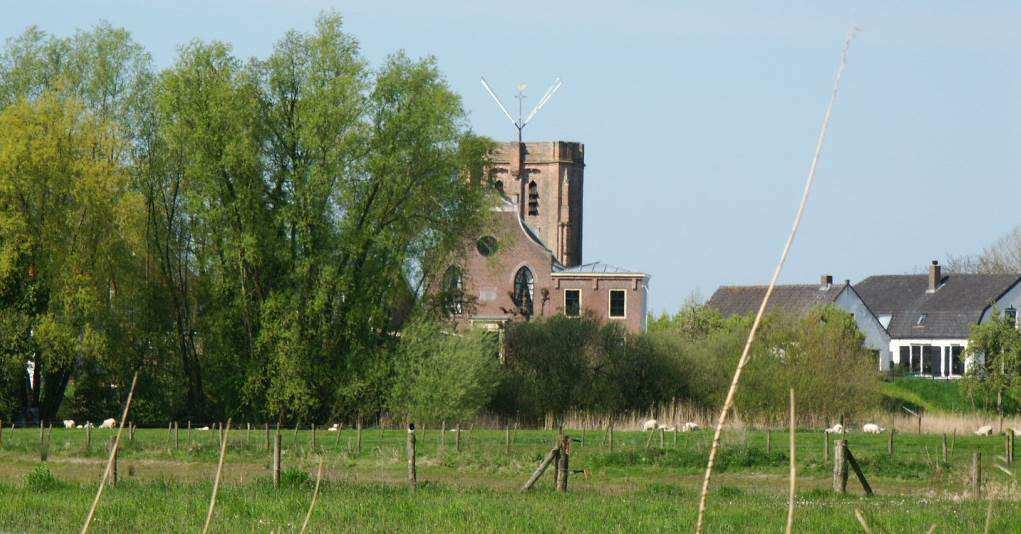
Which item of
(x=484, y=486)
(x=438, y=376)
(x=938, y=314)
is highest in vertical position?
(x=938, y=314)

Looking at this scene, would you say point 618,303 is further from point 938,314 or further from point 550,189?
point 550,189

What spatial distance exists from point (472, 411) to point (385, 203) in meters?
7.69

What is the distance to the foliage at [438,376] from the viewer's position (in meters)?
48.7

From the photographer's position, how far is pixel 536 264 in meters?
73.1

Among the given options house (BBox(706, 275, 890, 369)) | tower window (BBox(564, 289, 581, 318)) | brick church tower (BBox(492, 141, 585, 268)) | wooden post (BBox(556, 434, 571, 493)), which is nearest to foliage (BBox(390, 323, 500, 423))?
tower window (BBox(564, 289, 581, 318))

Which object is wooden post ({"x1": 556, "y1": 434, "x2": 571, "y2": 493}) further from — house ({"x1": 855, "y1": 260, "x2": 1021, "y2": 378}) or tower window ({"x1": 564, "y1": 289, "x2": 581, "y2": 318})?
house ({"x1": 855, "y1": 260, "x2": 1021, "y2": 378})

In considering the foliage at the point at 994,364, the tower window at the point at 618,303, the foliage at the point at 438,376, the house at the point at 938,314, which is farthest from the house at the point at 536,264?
the house at the point at 938,314

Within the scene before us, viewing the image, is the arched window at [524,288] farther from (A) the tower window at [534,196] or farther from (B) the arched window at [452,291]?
(A) the tower window at [534,196]

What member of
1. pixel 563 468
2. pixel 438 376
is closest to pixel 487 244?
pixel 438 376

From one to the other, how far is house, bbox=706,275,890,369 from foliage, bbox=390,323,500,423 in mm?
36653

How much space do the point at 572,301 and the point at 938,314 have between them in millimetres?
25848

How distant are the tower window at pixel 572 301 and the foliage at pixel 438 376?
70.8 ft

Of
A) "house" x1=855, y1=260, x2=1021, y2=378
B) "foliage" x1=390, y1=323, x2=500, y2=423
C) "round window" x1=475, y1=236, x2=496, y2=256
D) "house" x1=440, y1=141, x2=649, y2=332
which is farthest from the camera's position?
"house" x1=855, y1=260, x2=1021, y2=378

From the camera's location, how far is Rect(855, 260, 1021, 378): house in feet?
277
